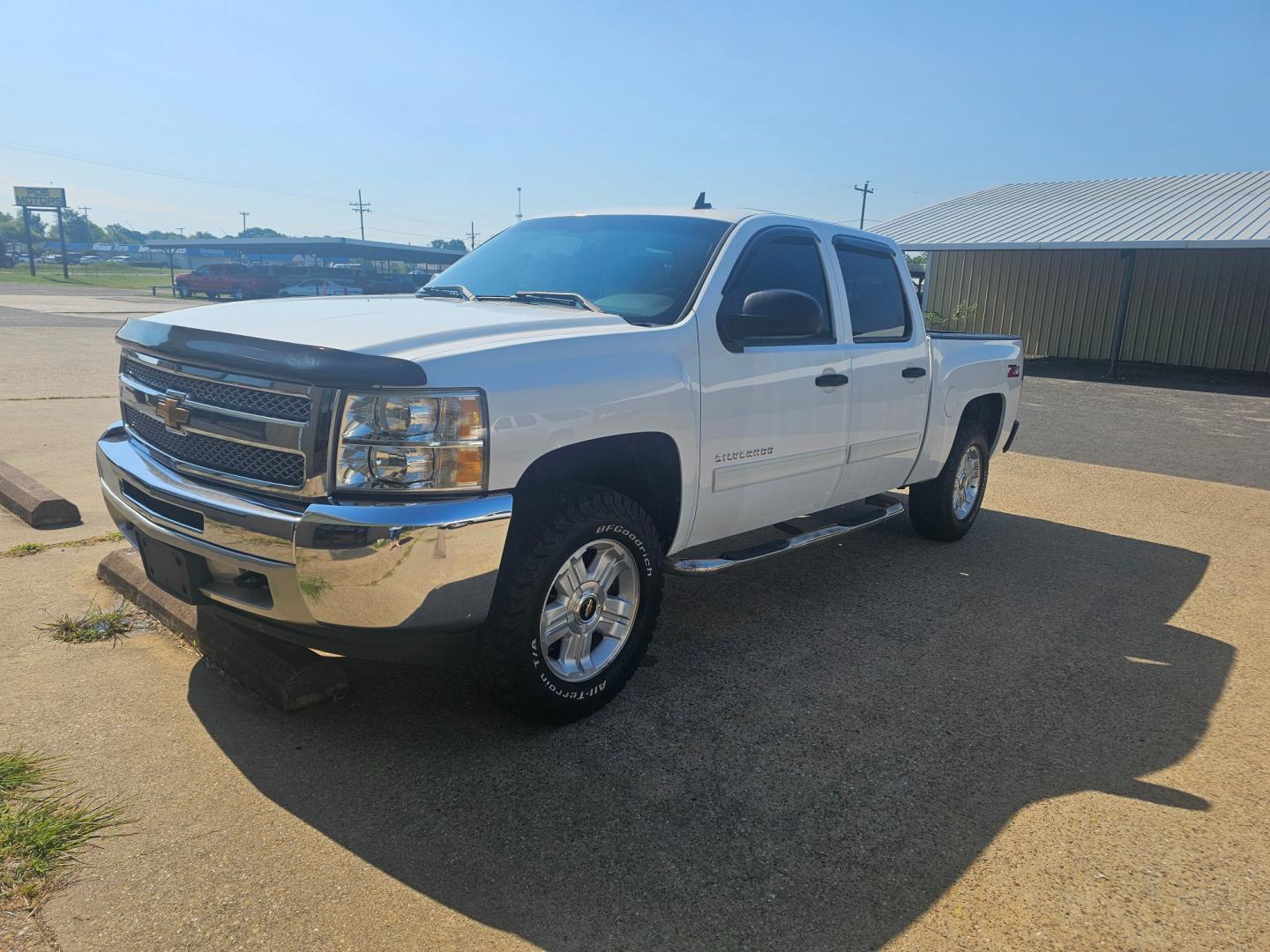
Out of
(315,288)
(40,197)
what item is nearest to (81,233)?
(40,197)

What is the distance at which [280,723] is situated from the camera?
342cm

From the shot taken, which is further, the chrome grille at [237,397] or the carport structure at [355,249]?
the carport structure at [355,249]

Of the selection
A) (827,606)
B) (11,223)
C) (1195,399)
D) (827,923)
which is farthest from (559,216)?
(11,223)

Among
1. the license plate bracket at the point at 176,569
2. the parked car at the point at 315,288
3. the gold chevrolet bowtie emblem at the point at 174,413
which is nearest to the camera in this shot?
the license plate bracket at the point at 176,569

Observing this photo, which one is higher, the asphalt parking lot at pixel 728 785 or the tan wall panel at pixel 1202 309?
the tan wall panel at pixel 1202 309

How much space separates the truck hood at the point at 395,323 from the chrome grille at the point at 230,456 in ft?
1.20

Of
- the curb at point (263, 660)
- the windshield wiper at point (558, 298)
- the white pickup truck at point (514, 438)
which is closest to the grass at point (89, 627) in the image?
the curb at point (263, 660)

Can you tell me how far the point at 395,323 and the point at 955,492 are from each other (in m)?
4.31

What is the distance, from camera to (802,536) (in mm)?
4691

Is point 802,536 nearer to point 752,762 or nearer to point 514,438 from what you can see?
point 752,762

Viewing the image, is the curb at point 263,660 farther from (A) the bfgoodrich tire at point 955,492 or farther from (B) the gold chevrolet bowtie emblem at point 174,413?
(A) the bfgoodrich tire at point 955,492

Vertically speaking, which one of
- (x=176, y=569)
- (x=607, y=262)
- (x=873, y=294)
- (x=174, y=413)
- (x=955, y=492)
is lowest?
(x=955, y=492)

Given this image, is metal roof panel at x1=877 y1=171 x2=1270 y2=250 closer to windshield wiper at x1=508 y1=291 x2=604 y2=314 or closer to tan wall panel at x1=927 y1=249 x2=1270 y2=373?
tan wall panel at x1=927 y1=249 x2=1270 y2=373

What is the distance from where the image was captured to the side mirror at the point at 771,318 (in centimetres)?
382
